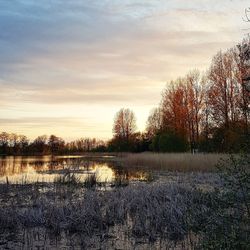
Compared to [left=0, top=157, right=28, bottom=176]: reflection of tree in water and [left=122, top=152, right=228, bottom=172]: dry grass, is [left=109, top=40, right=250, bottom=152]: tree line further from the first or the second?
[left=0, top=157, right=28, bottom=176]: reflection of tree in water

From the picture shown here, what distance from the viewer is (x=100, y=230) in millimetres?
8406

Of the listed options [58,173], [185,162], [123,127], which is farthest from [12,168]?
[123,127]

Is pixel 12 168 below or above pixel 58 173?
above

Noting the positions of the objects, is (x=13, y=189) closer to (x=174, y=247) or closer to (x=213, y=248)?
(x=174, y=247)

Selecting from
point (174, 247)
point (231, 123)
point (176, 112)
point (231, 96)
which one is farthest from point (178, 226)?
point (176, 112)

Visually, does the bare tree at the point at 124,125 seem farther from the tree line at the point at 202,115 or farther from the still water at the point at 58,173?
the still water at the point at 58,173

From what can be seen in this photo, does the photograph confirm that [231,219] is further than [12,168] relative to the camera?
No

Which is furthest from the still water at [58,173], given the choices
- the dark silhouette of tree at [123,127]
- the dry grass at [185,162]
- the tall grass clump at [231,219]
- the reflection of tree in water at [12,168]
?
the dark silhouette of tree at [123,127]

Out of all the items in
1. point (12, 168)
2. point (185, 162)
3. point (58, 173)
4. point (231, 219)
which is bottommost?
point (231, 219)

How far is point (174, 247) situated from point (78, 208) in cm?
287

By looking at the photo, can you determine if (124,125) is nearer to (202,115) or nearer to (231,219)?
(202,115)

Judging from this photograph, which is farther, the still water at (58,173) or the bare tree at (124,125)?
the bare tree at (124,125)

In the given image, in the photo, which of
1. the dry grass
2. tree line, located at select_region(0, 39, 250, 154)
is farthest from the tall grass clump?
the dry grass

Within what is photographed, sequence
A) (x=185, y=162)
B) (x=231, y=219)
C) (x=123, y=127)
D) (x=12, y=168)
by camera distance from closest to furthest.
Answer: (x=231, y=219), (x=185, y=162), (x=12, y=168), (x=123, y=127)
